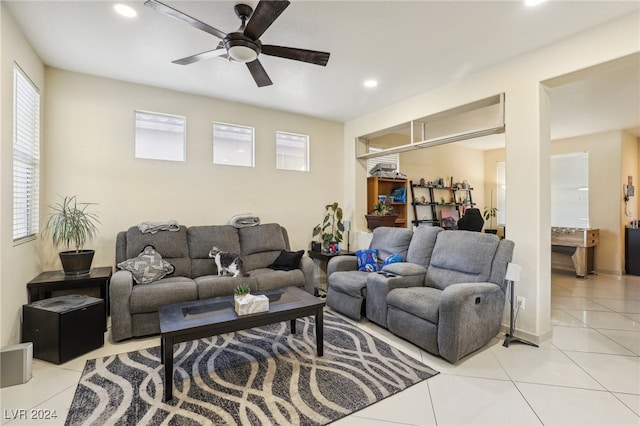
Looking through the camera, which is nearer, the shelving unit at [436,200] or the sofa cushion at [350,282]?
the sofa cushion at [350,282]

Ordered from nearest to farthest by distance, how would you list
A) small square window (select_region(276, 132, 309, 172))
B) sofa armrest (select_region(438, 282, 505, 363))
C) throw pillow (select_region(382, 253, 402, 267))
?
sofa armrest (select_region(438, 282, 505, 363))
throw pillow (select_region(382, 253, 402, 267))
small square window (select_region(276, 132, 309, 172))

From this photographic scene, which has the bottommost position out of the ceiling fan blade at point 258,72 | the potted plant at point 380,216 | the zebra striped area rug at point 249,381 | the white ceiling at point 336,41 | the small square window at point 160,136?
the zebra striped area rug at point 249,381

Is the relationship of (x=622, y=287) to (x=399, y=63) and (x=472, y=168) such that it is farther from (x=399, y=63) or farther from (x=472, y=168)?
(x=399, y=63)

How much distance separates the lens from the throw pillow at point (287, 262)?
3.86 m

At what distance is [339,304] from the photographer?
3.62 meters

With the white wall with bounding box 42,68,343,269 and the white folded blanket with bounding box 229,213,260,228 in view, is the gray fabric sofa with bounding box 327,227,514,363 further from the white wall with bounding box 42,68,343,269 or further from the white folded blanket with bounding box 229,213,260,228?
the white wall with bounding box 42,68,343,269

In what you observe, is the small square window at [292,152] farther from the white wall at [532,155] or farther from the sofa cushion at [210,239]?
the white wall at [532,155]

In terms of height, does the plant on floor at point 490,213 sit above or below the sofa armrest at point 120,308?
Result: above

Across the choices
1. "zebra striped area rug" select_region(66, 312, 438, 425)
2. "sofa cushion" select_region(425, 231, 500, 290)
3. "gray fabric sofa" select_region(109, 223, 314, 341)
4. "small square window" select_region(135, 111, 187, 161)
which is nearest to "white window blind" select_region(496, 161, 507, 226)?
A: "sofa cushion" select_region(425, 231, 500, 290)

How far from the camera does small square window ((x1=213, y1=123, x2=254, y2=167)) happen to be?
4355mm

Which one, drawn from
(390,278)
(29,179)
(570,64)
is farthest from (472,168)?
(29,179)

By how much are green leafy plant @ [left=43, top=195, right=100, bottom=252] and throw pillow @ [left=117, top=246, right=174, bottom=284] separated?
1.84ft

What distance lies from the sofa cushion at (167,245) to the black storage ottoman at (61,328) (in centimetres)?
82

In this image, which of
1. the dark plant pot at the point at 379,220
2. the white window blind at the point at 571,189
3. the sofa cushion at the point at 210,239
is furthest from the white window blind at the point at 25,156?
the white window blind at the point at 571,189
